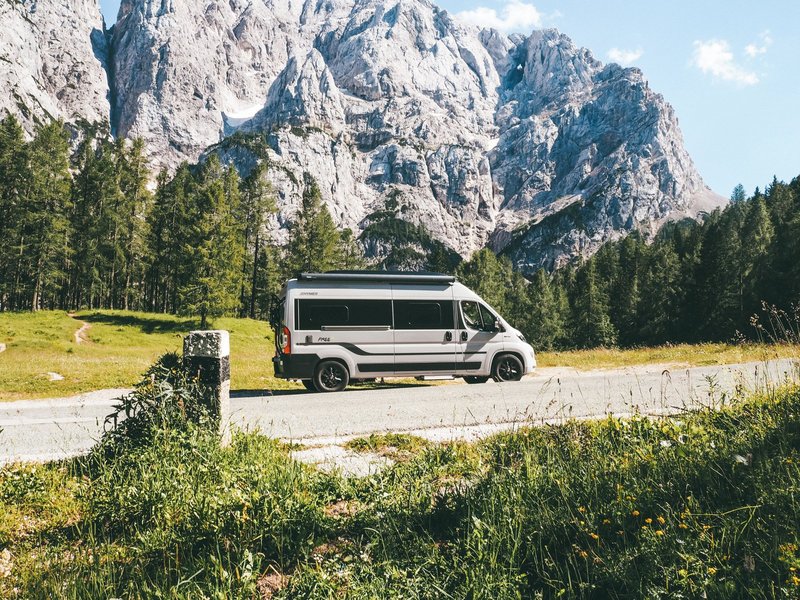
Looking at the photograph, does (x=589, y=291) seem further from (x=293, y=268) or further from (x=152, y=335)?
(x=152, y=335)

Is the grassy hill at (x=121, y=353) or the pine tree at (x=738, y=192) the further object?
the pine tree at (x=738, y=192)

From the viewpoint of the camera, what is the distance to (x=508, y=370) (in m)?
14.0

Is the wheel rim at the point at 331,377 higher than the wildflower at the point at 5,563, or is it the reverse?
the wheel rim at the point at 331,377

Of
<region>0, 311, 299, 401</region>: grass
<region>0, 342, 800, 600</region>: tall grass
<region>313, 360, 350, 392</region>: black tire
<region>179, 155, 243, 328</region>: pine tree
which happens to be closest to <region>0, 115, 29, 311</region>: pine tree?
<region>0, 311, 299, 401</region>: grass

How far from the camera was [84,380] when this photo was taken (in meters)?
14.5

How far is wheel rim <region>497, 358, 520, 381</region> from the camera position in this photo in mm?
13969

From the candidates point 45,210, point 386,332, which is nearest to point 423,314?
point 386,332

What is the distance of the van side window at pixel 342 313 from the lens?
511 inches

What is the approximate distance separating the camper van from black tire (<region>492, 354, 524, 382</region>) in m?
0.03

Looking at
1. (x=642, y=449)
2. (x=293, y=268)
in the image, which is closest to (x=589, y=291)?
(x=293, y=268)

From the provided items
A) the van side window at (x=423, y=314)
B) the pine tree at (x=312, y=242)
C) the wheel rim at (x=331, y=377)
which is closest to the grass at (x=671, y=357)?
the van side window at (x=423, y=314)

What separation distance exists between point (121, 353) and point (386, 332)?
2205cm

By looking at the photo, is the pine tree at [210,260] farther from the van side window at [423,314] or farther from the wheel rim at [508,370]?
the wheel rim at [508,370]

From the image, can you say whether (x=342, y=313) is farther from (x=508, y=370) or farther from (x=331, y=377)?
(x=508, y=370)
